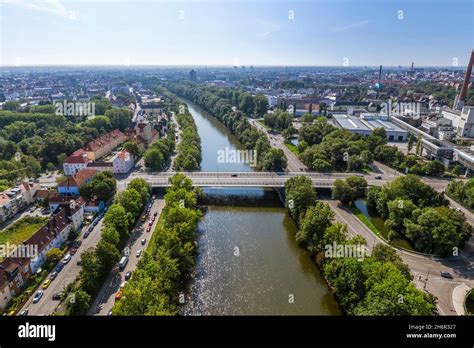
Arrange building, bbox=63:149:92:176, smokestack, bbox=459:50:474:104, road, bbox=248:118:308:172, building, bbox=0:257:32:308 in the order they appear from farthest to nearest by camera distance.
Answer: smokestack, bbox=459:50:474:104 → road, bbox=248:118:308:172 → building, bbox=63:149:92:176 → building, bbox=0:257:32:308

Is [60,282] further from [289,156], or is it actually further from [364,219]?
[289,156]

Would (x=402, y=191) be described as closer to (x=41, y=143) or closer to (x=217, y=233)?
(x=217, y=233)

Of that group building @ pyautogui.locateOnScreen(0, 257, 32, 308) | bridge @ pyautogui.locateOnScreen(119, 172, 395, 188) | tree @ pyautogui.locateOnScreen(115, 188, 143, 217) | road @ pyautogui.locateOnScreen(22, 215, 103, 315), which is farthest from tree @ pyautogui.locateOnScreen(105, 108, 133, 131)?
building @ pyautogui.locateOnScreen(0, 257, 32, 308)

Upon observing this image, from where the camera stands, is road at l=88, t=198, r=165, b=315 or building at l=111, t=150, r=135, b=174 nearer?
road at l=88, t=198, r=165, b=315

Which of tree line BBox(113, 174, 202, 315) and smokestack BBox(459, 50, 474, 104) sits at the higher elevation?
smokestack BBox(459, 50, 474, 104)

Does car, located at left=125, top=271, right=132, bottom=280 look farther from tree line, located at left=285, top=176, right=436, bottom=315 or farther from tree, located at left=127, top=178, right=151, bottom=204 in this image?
tree line, located at left=285, top=176, right=436, bottom=315

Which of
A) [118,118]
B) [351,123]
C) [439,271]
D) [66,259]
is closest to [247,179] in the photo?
[66,259]

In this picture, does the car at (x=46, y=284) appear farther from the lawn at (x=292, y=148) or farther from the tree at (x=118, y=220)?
the lawn at (x=292, y=148)
